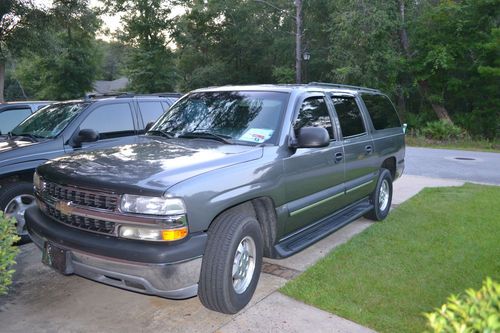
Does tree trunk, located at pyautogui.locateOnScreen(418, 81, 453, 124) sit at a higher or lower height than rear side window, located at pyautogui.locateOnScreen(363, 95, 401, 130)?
lower

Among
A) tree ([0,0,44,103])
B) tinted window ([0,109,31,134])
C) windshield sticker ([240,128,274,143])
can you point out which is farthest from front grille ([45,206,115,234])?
tree ([0,0,44,103])

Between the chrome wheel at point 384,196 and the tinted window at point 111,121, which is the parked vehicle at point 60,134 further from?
the chrome wheel at point 384,196

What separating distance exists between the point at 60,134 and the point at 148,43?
34821 millimetres

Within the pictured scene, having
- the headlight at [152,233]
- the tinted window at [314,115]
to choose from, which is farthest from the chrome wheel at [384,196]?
the headlight at [152,233]

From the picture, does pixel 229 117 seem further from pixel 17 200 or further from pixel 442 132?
pixel 442 132

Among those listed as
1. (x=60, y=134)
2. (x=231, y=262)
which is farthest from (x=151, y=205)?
(x=60, y=134)

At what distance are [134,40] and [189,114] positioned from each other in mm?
38255

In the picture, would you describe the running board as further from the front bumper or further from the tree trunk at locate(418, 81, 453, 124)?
the tree trunk at locate(418, 81, 453, 124)

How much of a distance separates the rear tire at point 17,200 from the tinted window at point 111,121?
1198 mm

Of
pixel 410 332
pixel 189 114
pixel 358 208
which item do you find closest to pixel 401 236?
pixel 358 208

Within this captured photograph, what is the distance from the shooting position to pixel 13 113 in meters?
7.80

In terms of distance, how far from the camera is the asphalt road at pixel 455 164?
10875 millimetres

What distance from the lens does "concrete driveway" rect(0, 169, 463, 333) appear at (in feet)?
11.6

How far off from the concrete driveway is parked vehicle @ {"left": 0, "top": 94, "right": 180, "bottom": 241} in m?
1.22
